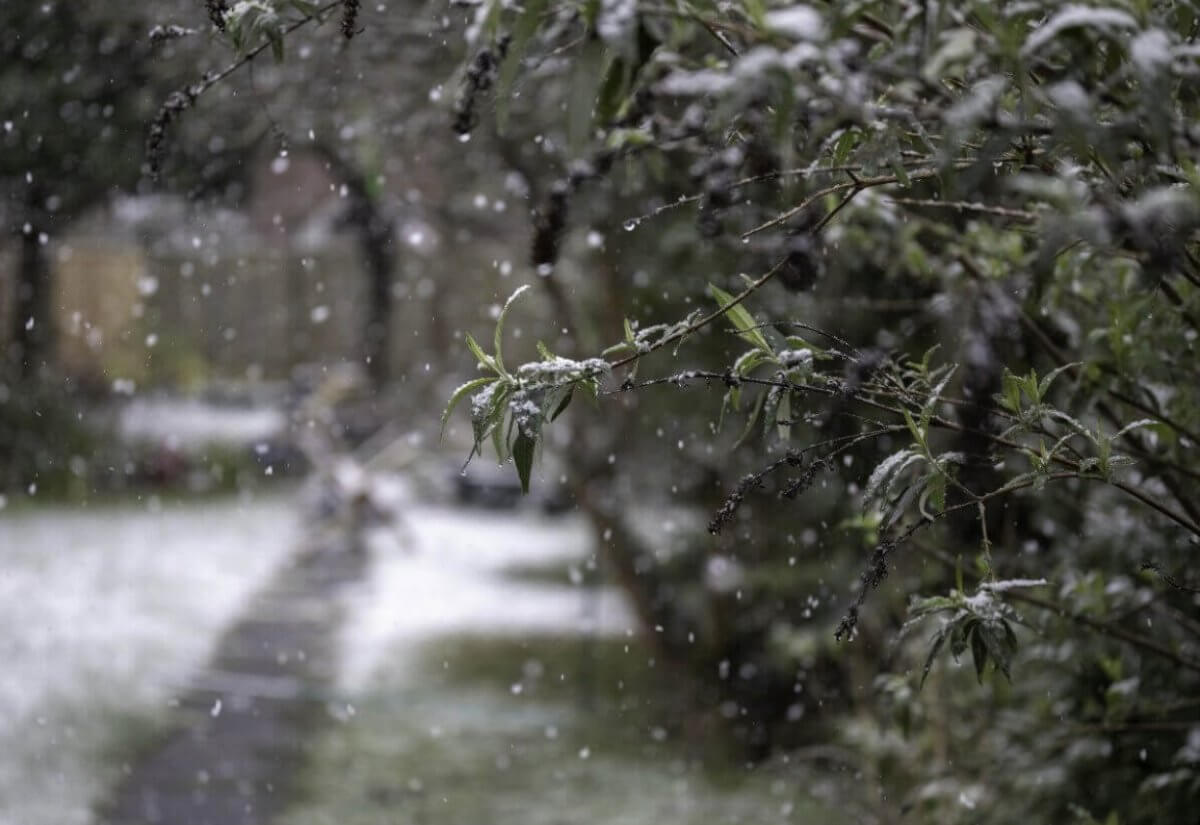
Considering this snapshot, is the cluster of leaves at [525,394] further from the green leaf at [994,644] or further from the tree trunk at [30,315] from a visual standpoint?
the tree trunk at [30,315]

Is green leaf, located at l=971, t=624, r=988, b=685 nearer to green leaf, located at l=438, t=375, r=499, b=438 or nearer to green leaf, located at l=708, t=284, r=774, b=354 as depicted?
green leaf, located at l=708, t=284, r=774, b=354

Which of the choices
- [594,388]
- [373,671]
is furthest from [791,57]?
[373,671]

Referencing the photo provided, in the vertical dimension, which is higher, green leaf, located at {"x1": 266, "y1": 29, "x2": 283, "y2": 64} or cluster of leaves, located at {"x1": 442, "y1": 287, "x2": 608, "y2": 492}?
green leaf, located at {"x1": 266, "y1": 29, "x2": 283, "y2": 64}

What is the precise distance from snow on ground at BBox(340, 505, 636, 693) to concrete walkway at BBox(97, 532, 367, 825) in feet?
0.65

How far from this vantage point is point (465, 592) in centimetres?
718

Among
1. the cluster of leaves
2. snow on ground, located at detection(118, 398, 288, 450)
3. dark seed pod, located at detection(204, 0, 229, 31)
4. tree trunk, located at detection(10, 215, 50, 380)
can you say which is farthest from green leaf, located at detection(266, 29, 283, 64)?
snow on ground, located at detection(118, 398, 288, 450)

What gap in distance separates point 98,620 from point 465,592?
2013mm

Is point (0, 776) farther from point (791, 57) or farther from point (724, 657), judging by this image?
point (791, 57)

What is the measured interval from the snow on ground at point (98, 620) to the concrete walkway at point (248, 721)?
4.9 inches

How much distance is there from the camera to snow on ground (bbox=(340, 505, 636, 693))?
5785 mm

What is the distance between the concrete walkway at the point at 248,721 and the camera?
3906 mm

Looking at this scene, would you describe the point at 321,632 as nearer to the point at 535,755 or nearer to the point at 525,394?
the point at 535,755

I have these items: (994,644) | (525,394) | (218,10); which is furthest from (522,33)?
(994,644)

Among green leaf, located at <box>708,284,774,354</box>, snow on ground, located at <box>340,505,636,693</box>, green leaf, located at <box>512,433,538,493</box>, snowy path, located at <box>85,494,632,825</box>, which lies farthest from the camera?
snow on ground, located at <box>340,505,636,693</box>
